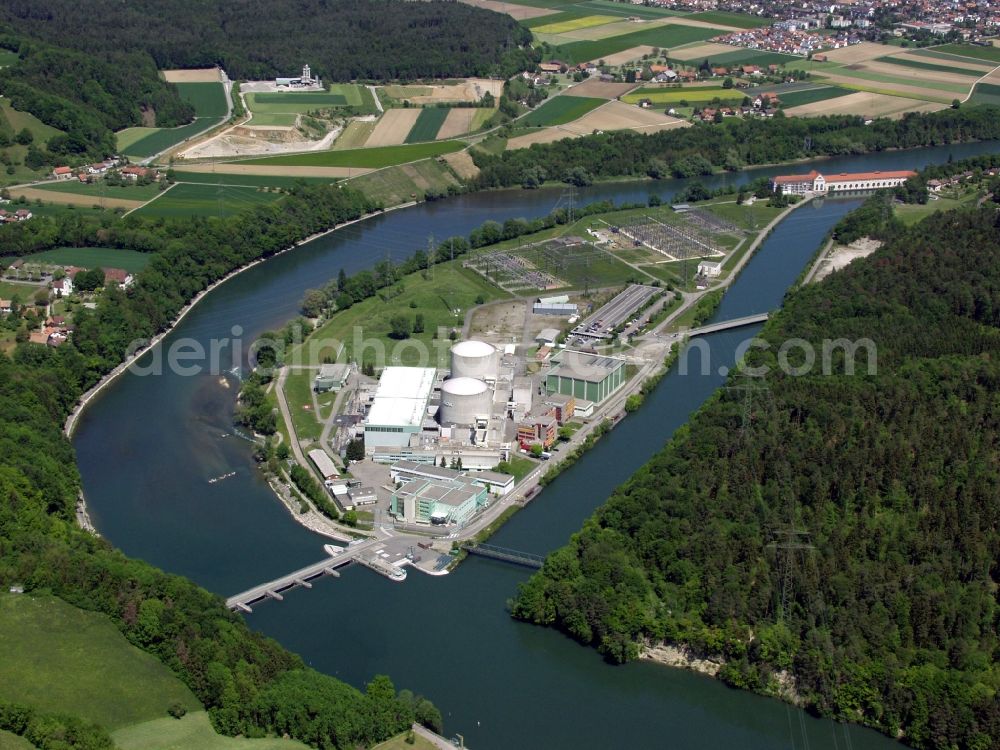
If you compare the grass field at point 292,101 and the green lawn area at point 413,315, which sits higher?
the grass field at point 292,101

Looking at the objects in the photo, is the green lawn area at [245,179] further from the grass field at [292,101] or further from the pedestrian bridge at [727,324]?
the pedestrian bridge at [727,324]

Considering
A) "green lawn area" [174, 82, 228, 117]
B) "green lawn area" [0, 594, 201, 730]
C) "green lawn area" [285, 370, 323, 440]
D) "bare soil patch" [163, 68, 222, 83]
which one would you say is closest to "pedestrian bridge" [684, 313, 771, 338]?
"green lawn area" [285, 370, 323, 440]

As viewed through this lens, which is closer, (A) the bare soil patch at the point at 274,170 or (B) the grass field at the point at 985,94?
(A) the bare soil patch at the point at 274,170

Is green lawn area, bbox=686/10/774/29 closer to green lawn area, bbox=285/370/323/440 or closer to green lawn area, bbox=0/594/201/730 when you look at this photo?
green lawn area, bbox=285/370/323/440

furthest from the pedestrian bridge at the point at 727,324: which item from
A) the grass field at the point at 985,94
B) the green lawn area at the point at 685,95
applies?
the grass field at the point at 985,94

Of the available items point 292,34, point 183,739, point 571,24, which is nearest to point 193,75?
point 292,34
